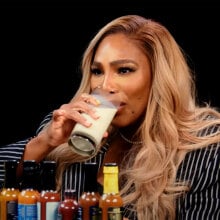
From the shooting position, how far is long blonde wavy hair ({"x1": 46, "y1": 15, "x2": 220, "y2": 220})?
63.3 inches

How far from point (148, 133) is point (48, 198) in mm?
674

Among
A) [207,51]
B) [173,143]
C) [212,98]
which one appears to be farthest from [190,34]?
[173,143]

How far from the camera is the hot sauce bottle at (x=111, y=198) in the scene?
1108 mm

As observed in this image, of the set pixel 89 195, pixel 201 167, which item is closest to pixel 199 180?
pixel 201 167

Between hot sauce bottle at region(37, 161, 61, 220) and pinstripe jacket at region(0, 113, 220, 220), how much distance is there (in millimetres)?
482

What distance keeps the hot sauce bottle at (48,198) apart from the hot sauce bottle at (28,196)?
0.01 meters

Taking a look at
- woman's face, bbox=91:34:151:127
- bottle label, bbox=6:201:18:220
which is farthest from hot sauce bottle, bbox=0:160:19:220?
woman's face, bbox=91:34:151:127

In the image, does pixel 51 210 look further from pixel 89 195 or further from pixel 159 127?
pixel 159 127

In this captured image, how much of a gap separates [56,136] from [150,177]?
0.28 m

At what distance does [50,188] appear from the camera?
3.80 ft

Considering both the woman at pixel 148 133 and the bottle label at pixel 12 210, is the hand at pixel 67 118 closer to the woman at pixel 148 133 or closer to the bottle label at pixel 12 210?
the woman at pixel 148 133

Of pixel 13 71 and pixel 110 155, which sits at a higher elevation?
pixel 13 71

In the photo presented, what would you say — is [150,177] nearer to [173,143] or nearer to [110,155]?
[173,143]

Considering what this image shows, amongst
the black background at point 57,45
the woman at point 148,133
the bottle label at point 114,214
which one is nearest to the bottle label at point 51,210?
the bottle label at point 114,214
